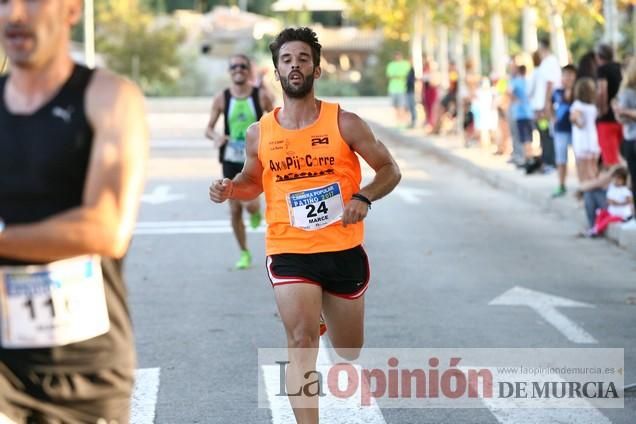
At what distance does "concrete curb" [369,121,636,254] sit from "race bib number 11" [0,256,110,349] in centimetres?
1116

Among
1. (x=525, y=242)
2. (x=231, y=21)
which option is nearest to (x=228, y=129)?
(x=525, y=242)

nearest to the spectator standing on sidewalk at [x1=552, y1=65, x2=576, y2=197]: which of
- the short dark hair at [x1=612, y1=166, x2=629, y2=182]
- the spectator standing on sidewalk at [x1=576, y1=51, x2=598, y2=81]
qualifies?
the spectator standing on sidewalk at [x1=576, y1=51, x2=598, y2=81]

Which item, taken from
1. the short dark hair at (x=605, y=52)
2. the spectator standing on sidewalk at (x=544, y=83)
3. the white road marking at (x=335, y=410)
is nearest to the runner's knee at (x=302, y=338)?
the white road marking at (x=335, y=410)

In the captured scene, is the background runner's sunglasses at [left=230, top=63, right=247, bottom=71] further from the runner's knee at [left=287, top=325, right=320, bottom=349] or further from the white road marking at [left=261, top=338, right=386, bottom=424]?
the runner's knee at [left=287, top=325, right=320, bottom=349]

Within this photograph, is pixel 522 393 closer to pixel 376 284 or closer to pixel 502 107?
pixel 376 284

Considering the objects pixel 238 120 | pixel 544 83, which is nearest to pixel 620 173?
pixel 238 120

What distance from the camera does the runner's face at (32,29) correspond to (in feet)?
12.5

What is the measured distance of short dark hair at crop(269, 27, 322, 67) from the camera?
7.05 meters

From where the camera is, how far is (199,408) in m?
7.87

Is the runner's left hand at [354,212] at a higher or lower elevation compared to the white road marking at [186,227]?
higher

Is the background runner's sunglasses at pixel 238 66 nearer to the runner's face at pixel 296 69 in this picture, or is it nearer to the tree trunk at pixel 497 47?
the runner's face at pixel 296 69

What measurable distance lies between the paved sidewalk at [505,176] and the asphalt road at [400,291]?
0.65ft

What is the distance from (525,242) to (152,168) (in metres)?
12.3

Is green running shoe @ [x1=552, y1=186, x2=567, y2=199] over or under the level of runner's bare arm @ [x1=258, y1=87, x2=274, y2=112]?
under
